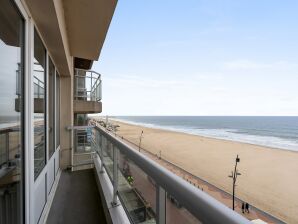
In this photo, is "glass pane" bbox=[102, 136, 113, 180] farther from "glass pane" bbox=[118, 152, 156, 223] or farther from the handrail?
the handrail

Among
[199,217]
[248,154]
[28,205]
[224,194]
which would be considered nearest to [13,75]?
[28,205]

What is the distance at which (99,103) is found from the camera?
6.75m

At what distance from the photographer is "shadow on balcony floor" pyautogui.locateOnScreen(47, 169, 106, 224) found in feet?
8.32

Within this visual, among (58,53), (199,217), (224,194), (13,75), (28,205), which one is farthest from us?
(224,194)

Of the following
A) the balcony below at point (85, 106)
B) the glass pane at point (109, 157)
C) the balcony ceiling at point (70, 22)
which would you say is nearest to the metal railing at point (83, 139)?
the balcony below at point (85, 106)

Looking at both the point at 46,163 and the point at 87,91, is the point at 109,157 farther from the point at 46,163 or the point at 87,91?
the point at 87,91

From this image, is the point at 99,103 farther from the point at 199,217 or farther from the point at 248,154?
the point at 248,154

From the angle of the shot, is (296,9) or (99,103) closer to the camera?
(99,103)

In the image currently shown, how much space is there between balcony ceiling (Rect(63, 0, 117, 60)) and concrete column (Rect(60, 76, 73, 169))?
1102 mm

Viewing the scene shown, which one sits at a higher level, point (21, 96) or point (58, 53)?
point (58, 53)

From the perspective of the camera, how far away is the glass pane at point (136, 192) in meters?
1.10

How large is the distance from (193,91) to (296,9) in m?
63.4

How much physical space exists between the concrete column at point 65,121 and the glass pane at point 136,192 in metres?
3.15

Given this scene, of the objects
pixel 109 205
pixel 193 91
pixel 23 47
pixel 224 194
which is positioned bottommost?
pixel 224 194
